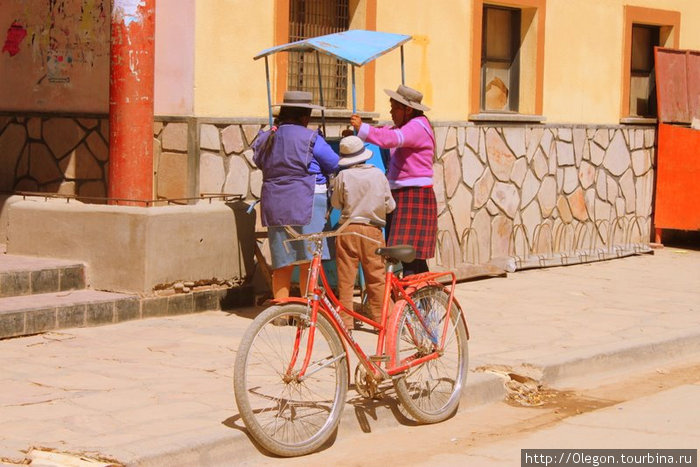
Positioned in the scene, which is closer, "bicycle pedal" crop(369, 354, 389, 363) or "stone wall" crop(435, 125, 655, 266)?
"bicycle pedal" crop(369, 354, 389, 363)

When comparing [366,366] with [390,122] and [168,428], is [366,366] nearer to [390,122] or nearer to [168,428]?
[168,428]

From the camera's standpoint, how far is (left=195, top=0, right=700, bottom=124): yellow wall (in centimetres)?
1100

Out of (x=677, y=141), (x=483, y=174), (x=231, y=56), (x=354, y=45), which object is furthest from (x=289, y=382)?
(x=677, y=141)

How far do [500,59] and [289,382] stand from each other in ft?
29.3

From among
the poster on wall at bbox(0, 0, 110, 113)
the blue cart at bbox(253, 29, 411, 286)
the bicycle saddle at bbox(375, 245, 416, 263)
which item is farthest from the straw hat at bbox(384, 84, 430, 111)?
the bicycle saddle at bbox(375, 245, 416, 263)

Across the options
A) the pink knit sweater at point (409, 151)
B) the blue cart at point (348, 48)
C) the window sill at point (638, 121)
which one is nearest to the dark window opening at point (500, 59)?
the window sill at point (638, 121)

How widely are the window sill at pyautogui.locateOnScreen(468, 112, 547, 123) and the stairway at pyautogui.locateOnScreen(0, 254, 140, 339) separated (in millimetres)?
5337

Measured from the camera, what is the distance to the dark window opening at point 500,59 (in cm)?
1433

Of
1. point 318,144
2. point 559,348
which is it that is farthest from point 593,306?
point 318,144

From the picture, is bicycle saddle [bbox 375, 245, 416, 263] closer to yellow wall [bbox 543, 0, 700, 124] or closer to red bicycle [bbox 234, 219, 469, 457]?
red bicycle [bbox 234, 219, 469, 457]

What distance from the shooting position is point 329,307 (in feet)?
21.7

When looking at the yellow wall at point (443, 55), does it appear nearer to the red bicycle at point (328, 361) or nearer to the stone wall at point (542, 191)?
the stone wall at point (542, 191)

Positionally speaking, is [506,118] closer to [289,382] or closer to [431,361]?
[431,361]

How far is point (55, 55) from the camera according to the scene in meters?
11.6
